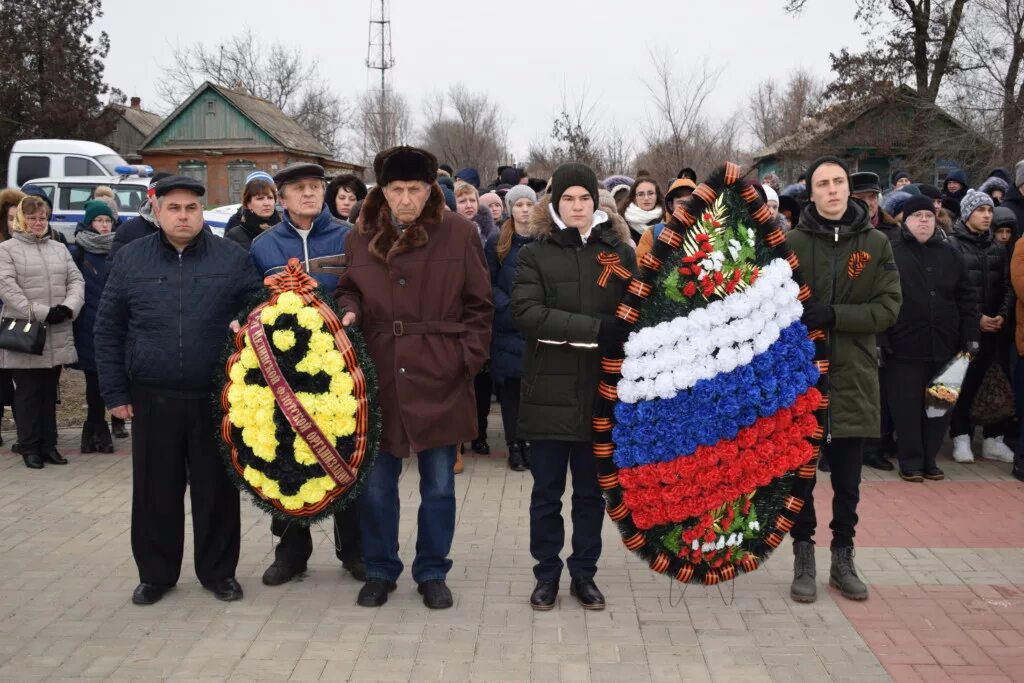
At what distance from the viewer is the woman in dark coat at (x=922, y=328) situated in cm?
768

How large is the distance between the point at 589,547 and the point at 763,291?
1513 mm

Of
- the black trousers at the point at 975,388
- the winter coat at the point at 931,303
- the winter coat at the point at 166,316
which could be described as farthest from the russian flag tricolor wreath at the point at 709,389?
the black trousers at the point at 975,388

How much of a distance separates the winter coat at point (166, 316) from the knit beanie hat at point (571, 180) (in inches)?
61.9

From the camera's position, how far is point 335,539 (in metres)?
5.57

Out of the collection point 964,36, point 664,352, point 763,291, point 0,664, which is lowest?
point 0,664

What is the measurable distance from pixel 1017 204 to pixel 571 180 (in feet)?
19.2

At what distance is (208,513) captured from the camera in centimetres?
525

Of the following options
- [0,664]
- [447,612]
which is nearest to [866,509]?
[447,612]

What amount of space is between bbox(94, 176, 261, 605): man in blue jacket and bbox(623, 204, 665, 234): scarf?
439 centimetres

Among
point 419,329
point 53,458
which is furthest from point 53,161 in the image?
point 419,329

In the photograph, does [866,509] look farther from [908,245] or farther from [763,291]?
[763,291]

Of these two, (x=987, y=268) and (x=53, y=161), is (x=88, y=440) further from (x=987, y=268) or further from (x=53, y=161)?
(x=53, y=161)

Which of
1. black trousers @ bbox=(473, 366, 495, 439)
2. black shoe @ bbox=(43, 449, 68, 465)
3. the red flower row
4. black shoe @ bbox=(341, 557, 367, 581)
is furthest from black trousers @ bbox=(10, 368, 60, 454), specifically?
the red flower row

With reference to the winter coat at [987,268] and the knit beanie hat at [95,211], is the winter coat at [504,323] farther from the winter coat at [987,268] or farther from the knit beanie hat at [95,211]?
the winter coat at [987,268]
